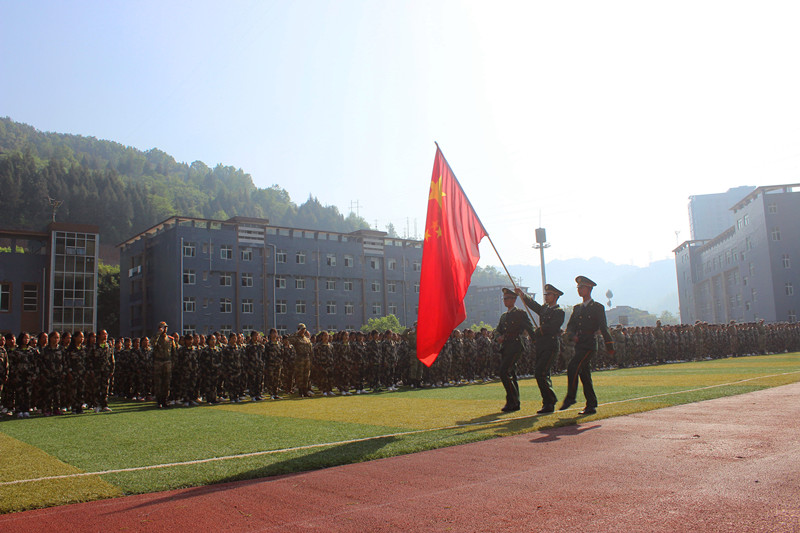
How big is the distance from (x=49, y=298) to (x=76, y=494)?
52865mm

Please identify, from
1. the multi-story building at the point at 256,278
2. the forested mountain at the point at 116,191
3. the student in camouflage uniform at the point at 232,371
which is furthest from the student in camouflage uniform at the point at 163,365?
the forested mountain at the point at 116,191

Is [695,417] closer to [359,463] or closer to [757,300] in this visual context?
[359,463]

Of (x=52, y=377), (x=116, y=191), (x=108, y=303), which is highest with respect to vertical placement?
(x=116, y=191)

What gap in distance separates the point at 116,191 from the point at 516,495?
10378 centimetres

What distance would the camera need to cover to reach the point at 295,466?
5465mm

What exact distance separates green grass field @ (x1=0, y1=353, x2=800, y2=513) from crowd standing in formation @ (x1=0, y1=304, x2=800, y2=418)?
0.88m

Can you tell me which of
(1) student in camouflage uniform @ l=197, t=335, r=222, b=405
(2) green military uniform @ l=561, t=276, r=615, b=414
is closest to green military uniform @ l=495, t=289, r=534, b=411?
(2) green military uniform @ l=561, t=276, r=615, b=414

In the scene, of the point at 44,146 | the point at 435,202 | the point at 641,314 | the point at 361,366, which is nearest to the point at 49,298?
the point at 361,366

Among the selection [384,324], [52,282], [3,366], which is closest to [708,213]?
[384,324]

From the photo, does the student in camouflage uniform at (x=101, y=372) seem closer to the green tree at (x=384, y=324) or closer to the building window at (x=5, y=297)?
the building window at (x=5, y=297)

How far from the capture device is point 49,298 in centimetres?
5038

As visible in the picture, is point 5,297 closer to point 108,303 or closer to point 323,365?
point 108,303

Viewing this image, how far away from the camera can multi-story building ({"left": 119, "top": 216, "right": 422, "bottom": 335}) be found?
59.1m

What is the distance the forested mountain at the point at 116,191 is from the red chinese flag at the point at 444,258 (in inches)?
3655
